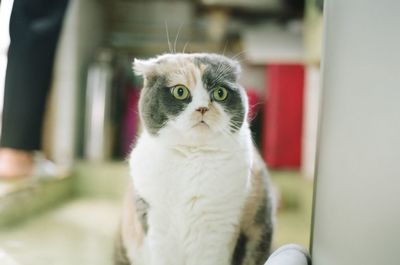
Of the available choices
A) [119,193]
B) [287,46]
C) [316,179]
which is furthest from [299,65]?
[316,179]

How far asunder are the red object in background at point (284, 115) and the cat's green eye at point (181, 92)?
0.82 meters

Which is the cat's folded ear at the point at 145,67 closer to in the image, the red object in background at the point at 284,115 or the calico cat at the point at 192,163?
the calico cat at the point at 192,163

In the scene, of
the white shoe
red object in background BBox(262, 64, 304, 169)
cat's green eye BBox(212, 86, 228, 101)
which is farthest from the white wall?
red object in background BBox(262, 64, 304, 169)

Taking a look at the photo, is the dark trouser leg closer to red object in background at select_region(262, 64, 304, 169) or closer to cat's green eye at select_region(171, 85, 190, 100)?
cat's green eye at select_region(171, 85, 190, 100)

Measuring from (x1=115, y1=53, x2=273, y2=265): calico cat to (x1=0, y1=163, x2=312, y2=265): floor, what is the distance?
0.20 meters

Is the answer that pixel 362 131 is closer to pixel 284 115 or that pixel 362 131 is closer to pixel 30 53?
Result: pixel 30 53

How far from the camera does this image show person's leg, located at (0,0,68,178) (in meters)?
0.76

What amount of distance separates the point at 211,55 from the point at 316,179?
0.25 metres

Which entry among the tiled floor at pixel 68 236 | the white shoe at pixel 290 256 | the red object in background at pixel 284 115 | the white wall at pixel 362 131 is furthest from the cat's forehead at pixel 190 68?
the red object in background at pixel 284 115

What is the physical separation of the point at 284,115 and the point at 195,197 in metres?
1.05

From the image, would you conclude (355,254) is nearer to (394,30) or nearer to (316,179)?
(316,179)

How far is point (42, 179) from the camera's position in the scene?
4.42ft

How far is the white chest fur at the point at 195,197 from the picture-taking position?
0.62 meters

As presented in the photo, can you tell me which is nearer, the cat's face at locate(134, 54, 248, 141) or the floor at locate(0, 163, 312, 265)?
the cat's face at locate(134, 54, 248, 141)
